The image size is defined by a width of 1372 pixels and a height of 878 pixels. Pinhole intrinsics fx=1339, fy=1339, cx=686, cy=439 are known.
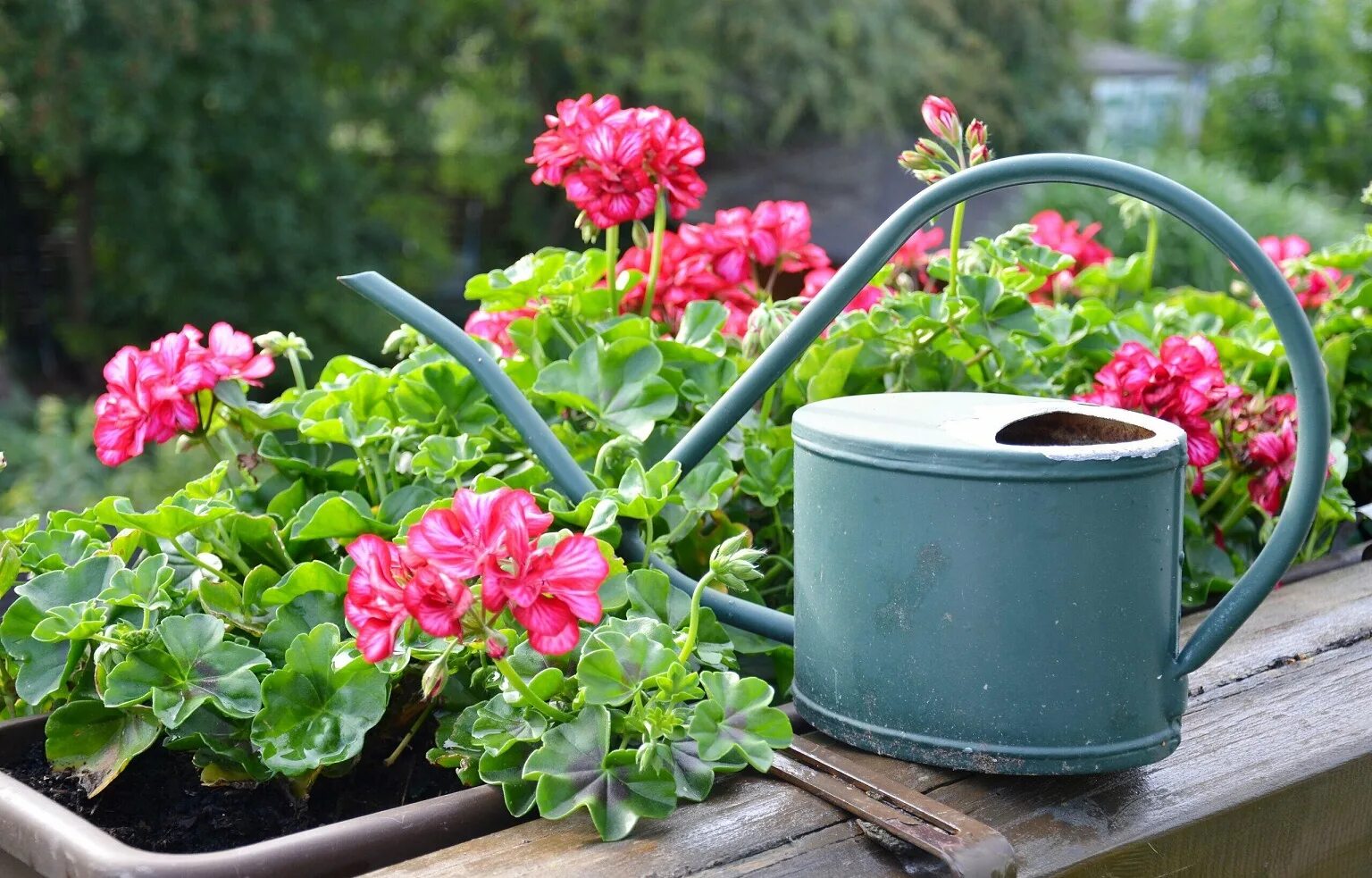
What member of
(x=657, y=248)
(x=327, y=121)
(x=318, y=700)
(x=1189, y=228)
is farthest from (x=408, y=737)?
(x=327, y=121)

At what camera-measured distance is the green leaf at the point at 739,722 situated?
0.69 meters

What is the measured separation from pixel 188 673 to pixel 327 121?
7130mm

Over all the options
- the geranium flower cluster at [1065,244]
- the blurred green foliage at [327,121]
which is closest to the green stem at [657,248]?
the geranium flower cluster at [1065,244]

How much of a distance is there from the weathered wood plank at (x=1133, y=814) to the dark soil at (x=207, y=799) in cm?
14

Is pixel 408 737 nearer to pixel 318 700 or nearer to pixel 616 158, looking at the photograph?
pixel 318 700

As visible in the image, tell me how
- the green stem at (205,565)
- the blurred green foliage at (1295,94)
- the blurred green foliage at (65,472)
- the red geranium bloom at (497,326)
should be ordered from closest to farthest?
1. the green stem at (205,565)
2. the red geranium bloom at (497,326)
3. the blurred green foliage at (65,472)
4. the blurred green foliage at (1295,94)

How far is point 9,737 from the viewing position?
789mm

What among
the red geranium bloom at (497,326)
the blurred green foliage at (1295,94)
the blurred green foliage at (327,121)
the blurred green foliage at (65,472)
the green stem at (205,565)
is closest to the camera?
the green stem at (205,565)

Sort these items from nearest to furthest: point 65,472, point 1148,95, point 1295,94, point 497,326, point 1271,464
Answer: point 1271,464, point 497,326, point 65,472, point 1295,94, point 1148,95

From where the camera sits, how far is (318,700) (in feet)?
2.44

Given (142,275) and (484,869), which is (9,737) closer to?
(484,869)

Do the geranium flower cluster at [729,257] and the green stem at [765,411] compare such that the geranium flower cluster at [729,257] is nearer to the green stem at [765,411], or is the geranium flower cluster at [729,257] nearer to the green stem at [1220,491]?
the green stem at [765,411]

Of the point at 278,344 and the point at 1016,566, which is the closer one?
the point at 1016,566

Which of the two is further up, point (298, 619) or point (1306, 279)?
point (1306, 279)
